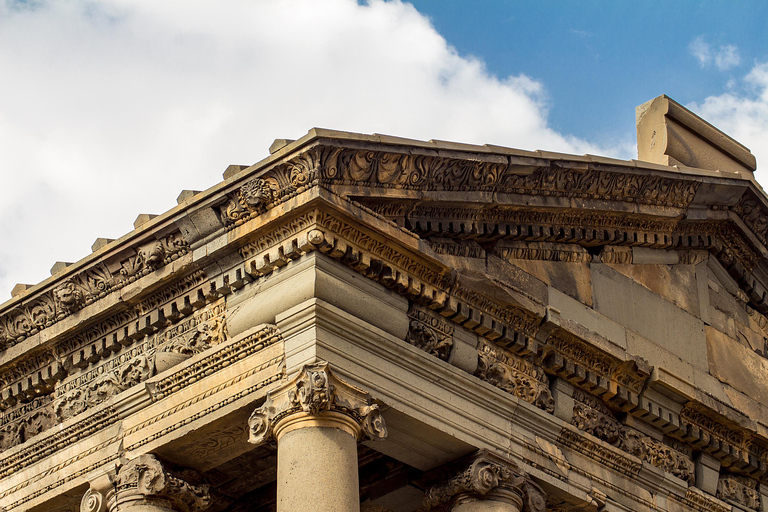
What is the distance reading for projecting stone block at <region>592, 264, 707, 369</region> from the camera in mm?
18625

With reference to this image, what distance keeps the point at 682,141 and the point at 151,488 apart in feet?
30.7

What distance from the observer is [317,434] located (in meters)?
14.4

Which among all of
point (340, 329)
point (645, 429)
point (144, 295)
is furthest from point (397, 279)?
point (645, 429)

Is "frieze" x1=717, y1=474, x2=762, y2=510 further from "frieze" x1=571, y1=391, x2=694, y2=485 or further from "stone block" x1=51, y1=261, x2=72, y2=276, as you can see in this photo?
"stone block" x1=51, y1=261, x2=72, y2=276

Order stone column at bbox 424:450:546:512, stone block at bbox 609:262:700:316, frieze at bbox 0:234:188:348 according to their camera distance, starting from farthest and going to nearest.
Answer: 1. stone block at bbox 609:262:700:316
2. frieze at bbox 0:234:188:348
3. stone column at bbox 424:450:546:512

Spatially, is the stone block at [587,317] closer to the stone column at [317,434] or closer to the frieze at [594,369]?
the frieze at [594,369]

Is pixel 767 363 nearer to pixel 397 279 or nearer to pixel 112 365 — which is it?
pixel 397 279

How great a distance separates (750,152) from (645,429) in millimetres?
5373

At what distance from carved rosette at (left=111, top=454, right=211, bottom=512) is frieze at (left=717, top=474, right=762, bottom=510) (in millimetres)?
7016

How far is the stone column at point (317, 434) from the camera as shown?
14.1 meters

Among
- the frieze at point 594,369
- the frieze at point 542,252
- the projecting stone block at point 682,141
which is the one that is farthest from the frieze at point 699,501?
the projecting stone block at point 682,141

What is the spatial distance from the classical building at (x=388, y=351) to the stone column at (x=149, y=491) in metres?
Result: 0.02

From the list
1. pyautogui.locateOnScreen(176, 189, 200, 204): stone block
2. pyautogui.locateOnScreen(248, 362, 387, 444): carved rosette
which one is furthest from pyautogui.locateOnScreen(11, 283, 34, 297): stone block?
pyautogui.locateOnScreen(248, 362, 387, 444): carved rosette

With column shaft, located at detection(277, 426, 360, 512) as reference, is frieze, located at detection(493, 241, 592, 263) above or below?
above
